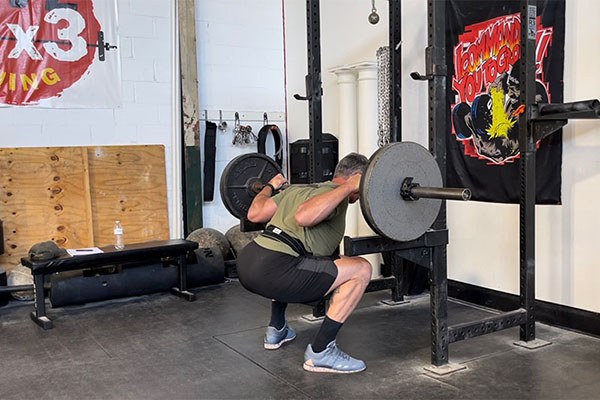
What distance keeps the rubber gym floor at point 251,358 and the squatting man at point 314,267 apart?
139 millimetres

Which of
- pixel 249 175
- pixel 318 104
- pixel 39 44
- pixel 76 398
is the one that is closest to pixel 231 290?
pixel 249 175

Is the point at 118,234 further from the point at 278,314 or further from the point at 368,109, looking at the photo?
the point at 368,109

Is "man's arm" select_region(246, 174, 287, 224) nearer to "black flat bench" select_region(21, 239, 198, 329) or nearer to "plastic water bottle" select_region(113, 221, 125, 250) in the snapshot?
"black flat bench" select_region(21, 239, 198, 329)

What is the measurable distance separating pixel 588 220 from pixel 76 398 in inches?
110

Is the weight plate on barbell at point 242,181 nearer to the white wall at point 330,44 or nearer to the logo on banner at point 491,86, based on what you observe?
the white wall at point 330,44

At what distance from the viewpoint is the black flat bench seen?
12.9 feet

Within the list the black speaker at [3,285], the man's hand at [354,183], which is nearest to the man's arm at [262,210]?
the man's hand at [354,183]

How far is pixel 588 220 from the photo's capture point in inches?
134

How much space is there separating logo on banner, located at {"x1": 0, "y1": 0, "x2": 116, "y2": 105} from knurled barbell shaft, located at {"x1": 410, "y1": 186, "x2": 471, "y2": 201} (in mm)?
3438

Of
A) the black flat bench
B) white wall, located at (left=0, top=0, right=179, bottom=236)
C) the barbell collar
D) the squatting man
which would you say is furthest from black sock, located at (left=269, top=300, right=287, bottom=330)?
white wall, located at (left=0, top=0, right=179, bottom=236)

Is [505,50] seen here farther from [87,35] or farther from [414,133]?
[87,35]

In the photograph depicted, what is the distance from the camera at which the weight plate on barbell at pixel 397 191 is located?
257 centimetres

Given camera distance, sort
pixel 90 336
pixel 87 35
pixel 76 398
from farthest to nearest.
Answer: pixel 87 35 < pixel 90 336 < pixel 76 398

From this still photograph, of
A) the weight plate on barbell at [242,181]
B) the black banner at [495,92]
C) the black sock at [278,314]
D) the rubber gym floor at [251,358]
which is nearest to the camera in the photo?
the rubber gym floor at [251,358]
